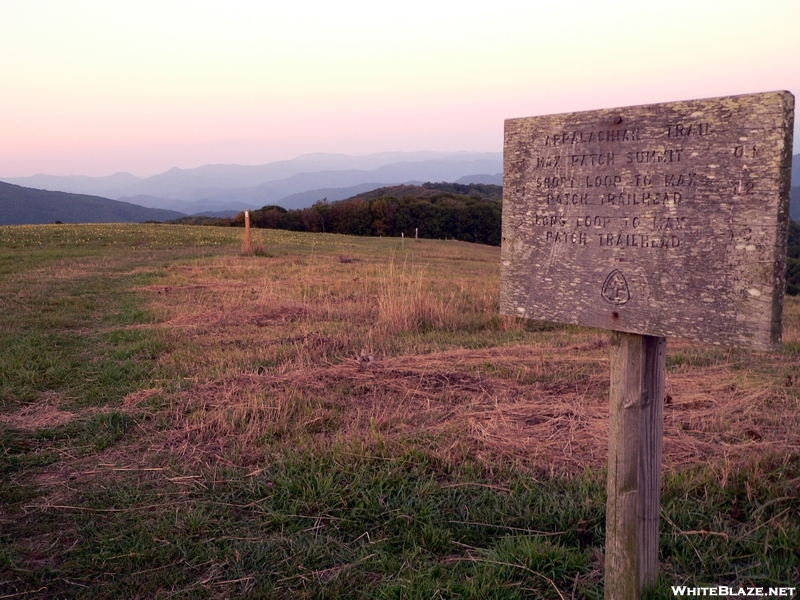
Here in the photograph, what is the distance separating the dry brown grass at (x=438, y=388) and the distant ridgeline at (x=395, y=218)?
50625 mm

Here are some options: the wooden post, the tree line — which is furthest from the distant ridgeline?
the wooden post

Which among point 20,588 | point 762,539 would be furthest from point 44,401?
point 762,539

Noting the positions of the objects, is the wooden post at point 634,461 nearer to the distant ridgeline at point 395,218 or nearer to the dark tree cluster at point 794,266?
the dark tree cluster at point 794,266

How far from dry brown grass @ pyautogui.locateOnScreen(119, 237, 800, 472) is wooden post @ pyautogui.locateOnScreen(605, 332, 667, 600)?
4.22ft

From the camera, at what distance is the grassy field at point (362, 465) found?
2.96 metres

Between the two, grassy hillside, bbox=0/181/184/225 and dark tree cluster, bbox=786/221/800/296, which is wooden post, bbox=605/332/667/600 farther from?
grassy hillside, bbox=0/181/184/225

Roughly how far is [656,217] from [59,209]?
18105cm

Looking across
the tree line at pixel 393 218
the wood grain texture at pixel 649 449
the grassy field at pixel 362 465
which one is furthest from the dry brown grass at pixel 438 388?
the tree line at pixel 393 218

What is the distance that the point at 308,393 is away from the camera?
17.4 ft

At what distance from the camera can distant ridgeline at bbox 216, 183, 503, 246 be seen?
197 feet

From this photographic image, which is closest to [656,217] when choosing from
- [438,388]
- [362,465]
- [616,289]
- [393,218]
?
[616,289]

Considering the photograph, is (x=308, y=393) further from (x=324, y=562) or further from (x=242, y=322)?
(x=242, y=322)

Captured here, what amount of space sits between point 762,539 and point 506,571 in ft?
4.14

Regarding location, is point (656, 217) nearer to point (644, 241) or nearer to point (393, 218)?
point (644, 241)
